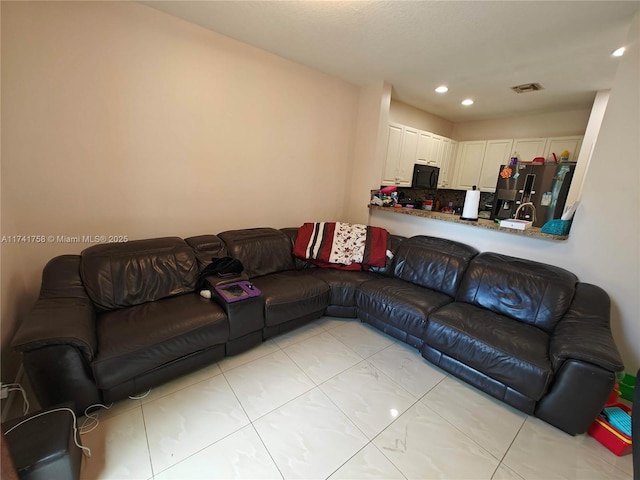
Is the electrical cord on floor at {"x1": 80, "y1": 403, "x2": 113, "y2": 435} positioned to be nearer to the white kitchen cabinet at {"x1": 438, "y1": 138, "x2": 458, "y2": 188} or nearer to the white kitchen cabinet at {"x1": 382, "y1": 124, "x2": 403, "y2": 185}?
the white kitchen cabinet at {"x1": 382, "y1": 124, "x2": 403, "y2": 185}

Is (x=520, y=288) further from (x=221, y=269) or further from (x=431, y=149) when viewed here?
(x=431, y=149)

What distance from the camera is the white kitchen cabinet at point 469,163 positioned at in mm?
4555

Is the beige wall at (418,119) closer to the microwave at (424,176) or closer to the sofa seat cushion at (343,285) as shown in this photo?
the microwave at (424,176)

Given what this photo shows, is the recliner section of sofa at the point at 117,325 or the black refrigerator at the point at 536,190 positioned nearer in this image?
the recliner section of sofa at the point at 117,325

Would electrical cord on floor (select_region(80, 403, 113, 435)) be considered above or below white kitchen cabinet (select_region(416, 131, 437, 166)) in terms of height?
below

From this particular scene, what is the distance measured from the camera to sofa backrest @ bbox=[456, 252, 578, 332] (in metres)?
1.94

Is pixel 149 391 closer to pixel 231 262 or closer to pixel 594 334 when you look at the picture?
pixel 231 262

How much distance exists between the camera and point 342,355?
213 centimetres

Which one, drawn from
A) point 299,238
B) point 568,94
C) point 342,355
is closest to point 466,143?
point 568,94

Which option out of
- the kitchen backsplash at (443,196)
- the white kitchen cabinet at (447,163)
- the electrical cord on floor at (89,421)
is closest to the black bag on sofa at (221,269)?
the electrical cord on floor at (89,421)

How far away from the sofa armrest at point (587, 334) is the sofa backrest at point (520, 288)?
0.07m

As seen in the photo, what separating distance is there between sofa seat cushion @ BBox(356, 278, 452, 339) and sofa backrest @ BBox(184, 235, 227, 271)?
144cm

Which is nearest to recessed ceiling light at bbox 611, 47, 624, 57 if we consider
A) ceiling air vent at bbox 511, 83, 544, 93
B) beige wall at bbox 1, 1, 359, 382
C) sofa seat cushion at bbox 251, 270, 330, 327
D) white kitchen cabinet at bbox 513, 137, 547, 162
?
ceiling air vent at bbox 511, 83, 544, 93

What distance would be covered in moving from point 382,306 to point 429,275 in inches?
26.1
